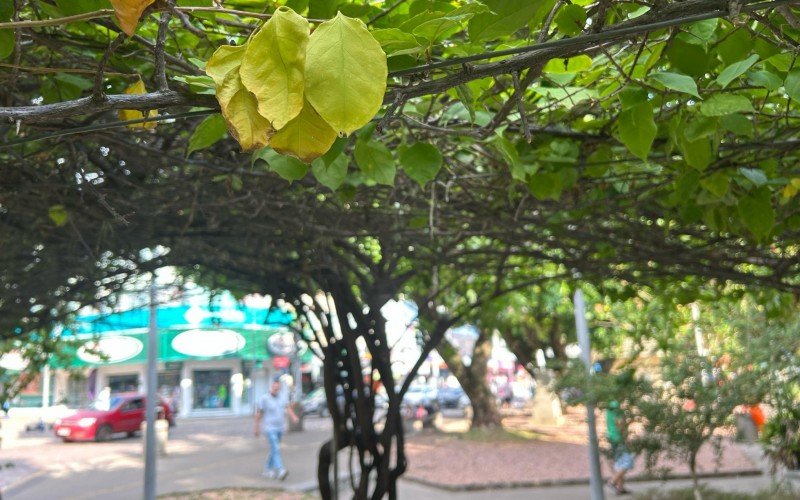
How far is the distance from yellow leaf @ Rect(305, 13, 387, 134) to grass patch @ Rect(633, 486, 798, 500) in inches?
363

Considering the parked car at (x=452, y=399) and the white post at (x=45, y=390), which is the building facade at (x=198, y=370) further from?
the parked car at (x=452, y=399)

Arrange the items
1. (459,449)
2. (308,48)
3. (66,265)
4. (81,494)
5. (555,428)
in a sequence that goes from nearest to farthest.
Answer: (308,48) < (66,265) < (81,494) < (459,449) < (555,428)

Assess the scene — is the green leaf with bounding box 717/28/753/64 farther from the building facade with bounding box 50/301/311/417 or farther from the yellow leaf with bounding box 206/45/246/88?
the building facade with bounding box 50/301/311/417

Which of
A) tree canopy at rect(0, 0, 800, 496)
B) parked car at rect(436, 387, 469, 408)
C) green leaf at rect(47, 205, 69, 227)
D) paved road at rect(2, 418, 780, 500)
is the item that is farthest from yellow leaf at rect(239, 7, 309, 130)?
parked car at rect(436, 387, 469, 408)

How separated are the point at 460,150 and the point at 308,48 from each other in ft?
6.98

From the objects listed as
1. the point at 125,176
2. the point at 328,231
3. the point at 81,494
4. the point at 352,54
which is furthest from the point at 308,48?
the point at 81,494

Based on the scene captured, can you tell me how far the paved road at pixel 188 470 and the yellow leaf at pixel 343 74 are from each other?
981 centimetres

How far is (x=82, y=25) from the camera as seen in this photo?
7.80 feet

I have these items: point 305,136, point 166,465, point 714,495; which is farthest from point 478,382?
point 305,136

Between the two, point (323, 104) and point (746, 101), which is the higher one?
point (746, 101)

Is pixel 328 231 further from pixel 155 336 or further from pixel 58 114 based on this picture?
pixel 155 336

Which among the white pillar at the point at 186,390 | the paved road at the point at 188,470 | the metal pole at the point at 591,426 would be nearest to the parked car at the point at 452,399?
the white pillar at the point at 186,390

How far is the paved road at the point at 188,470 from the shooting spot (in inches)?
425

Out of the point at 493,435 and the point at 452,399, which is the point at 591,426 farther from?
the point at 452,399
